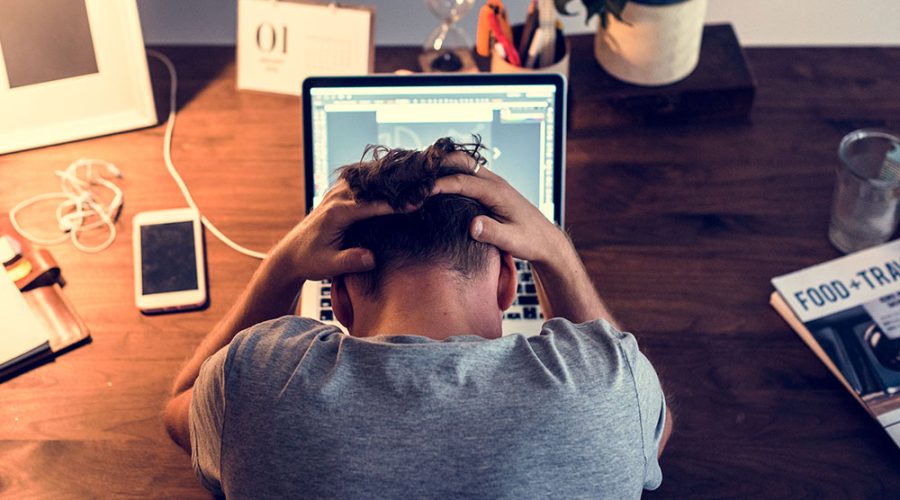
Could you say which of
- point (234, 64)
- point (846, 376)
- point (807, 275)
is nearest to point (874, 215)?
point (807, 275)

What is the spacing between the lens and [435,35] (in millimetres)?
1578

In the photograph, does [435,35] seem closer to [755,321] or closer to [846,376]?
[755,321]

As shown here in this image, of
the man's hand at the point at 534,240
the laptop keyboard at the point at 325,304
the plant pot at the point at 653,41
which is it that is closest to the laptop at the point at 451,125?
the laptop keyboard at the point at 325,304

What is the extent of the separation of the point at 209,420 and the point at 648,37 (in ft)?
2.87

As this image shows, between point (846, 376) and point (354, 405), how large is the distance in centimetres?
69

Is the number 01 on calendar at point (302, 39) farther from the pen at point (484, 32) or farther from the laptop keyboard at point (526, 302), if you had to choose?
the laptop keyboard at point (526, 302)

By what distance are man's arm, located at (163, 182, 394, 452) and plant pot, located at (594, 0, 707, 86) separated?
1.99 ft

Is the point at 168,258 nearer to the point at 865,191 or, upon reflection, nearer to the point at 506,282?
the point at 506,282

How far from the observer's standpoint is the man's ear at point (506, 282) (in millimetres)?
1006

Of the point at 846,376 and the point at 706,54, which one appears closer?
the point at 846,376

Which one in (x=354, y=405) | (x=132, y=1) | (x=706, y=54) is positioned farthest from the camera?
(x=706, y=54)

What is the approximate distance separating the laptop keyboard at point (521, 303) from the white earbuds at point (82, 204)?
0.35 metres

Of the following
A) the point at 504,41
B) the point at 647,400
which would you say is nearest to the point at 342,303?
the point at 647,400

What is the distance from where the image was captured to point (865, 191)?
1313mm
